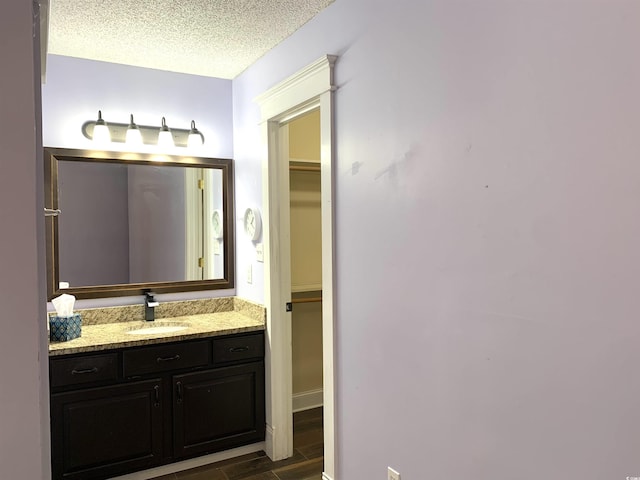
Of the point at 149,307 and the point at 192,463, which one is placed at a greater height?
the point at 149,307

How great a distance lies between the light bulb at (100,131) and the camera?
2986 mm

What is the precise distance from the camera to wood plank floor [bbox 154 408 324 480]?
9.05 ft

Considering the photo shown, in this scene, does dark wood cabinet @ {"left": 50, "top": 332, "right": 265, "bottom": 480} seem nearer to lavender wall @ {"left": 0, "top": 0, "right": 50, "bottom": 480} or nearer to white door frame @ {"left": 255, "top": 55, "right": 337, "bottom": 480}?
white door frame @ {"left": 255, "top": 55, "right": 337, "bottom": 480}

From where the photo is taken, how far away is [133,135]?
3100 mm

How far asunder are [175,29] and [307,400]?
9.27 feet

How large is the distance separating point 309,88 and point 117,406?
2015 millimetres

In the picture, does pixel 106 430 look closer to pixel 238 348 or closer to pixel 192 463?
pixel 192 463

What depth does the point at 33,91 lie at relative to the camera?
2.55 ft

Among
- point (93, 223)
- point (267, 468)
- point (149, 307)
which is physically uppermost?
point (93, 223)

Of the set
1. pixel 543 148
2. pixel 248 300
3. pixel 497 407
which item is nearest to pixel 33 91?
pixel 543 148

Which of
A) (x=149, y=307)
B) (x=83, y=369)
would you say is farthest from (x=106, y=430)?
(x=149, y=307)

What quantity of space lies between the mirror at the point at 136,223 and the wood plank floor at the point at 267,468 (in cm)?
117

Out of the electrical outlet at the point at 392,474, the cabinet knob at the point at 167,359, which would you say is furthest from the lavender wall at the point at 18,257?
the cabinet knob at the point at 167,359

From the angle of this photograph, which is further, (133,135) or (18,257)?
A: (133,135)
